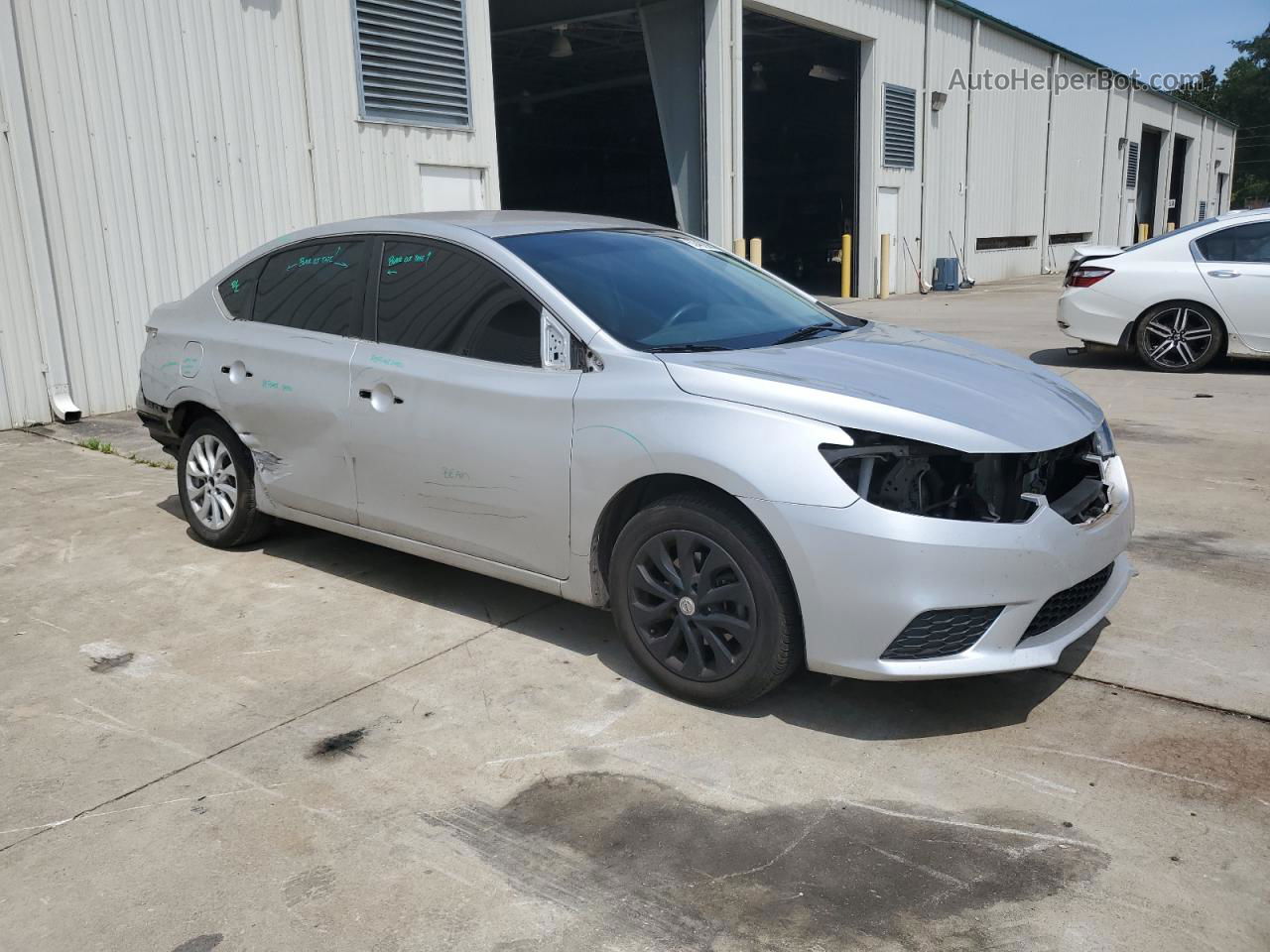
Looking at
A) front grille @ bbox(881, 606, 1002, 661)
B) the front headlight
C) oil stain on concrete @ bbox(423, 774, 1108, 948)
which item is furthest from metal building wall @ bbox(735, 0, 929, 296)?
oil stain on concrete @ bbox(423, 774, 1108, 948)

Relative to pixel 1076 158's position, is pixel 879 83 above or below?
above

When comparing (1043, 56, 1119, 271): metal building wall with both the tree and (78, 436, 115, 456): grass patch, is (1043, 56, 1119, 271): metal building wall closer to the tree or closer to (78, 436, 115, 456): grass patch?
(78, 436, 115, 456): grass patch

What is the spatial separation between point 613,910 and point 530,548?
5.33ft

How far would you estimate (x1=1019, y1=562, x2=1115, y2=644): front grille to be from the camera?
11.1ft

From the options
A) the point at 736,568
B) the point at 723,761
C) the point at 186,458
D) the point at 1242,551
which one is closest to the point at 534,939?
the point at 723,761

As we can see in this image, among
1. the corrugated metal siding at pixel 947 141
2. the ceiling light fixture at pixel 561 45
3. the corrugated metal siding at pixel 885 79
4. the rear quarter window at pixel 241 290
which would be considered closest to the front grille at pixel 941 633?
the rear quarter window at pixel 241 290

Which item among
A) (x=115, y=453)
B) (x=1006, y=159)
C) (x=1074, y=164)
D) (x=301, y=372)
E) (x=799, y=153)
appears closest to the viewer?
(x=301, y=372)

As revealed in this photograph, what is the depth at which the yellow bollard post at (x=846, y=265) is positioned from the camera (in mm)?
21172

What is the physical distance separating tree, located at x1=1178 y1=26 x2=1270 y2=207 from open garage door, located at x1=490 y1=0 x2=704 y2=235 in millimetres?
51360

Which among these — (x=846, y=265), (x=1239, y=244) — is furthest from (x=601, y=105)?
(x=1239, y=244)

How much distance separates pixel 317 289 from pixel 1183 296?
835 centimetres

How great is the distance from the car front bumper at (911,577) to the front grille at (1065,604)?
3 cm

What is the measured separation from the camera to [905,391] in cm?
347

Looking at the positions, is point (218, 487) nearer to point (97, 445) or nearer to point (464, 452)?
point (464, 452)
